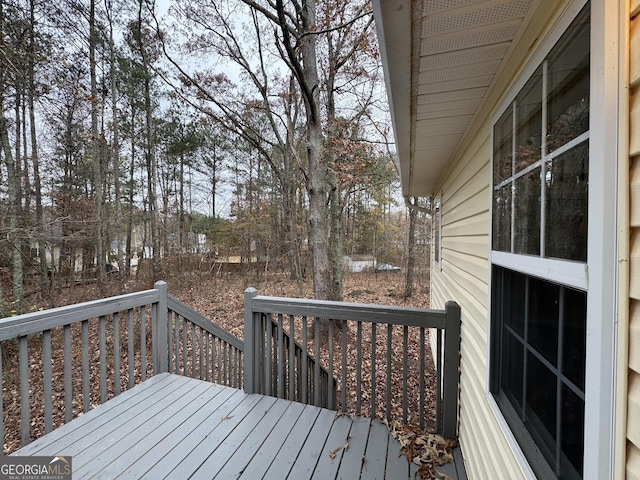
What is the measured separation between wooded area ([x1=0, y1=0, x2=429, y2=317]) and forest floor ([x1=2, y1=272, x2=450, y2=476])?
1.45 ft

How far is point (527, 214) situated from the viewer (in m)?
1.18

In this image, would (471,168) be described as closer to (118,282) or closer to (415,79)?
(415,79)

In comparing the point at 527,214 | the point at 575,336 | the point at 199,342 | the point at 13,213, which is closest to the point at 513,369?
the point at 575,336

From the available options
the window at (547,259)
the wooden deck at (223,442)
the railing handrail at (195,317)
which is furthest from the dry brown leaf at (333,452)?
the railing handrail at (195,317)

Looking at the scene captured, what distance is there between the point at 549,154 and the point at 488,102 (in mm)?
917

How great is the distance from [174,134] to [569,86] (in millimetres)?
12930

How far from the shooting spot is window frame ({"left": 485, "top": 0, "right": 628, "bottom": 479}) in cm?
65

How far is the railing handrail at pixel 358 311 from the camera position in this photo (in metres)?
2.03

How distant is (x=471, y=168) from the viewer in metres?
2.29

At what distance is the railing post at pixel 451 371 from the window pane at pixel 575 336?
115cm

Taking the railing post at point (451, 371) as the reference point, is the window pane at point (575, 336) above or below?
above

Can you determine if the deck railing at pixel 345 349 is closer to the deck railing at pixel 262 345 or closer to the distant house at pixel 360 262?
the deck railing at pixel 262 345

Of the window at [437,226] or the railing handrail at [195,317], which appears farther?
the window at [437,226]

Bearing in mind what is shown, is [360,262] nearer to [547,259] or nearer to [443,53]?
[443,53]
